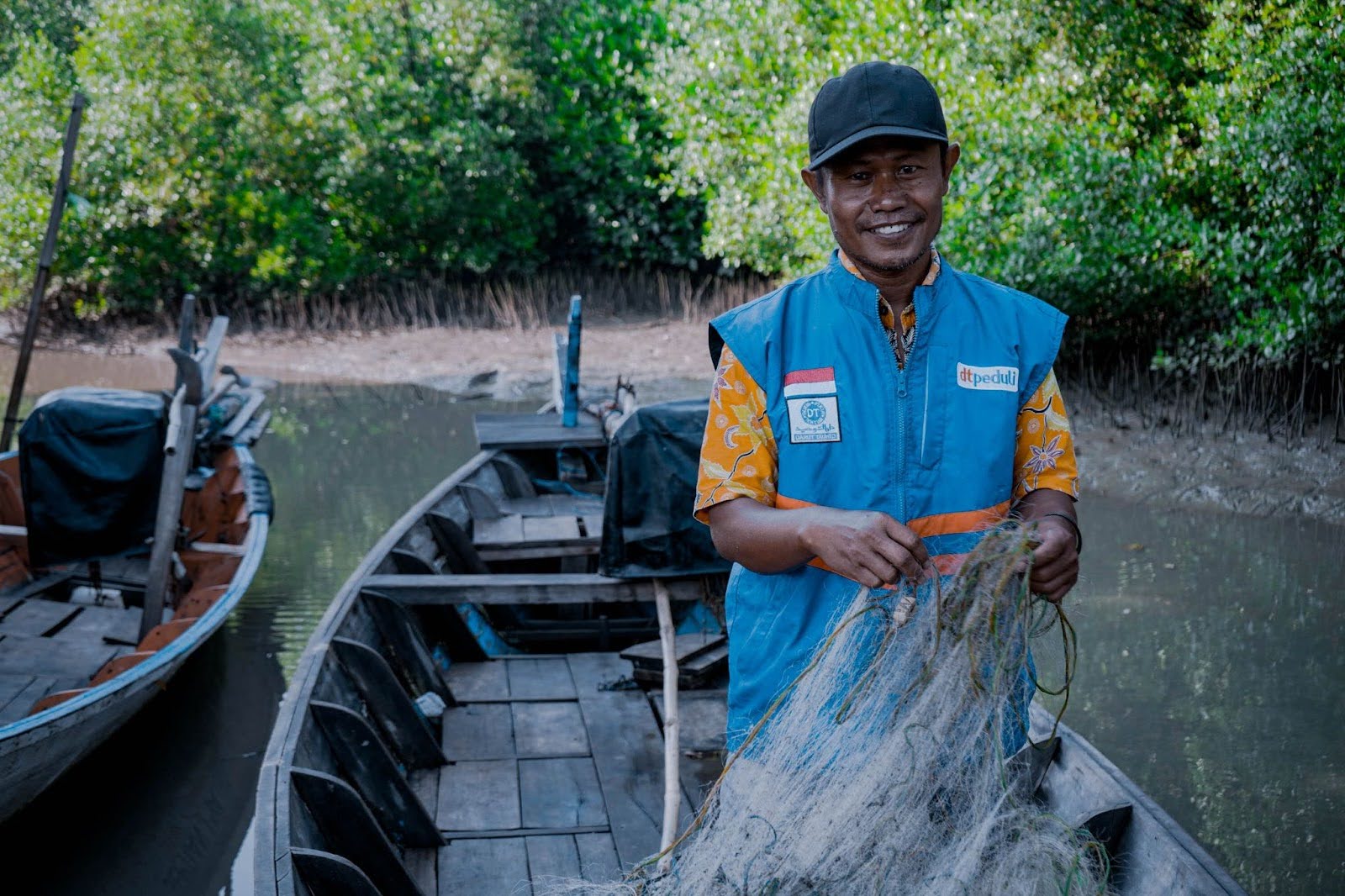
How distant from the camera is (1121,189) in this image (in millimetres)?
10219

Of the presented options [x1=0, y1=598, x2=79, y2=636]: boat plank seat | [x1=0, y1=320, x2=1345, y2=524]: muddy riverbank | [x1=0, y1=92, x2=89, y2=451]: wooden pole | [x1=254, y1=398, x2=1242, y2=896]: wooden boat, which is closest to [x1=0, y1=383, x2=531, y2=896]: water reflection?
[x1=0, y1=598, x2=79, y2=636]: boat plank seat

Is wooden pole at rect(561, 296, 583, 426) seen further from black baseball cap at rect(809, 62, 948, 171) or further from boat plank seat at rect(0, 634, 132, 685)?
black baseball cap at rect(809, 62, 948, 171)

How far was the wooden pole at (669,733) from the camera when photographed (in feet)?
11.3

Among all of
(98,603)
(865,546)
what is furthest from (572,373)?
(865,546)

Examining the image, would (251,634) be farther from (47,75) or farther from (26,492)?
(47,75)

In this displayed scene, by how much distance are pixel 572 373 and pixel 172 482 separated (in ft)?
10.1

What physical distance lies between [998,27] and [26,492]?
29.9ft

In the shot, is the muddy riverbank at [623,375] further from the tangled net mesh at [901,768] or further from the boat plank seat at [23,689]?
the tangled net mesh at [901,768]

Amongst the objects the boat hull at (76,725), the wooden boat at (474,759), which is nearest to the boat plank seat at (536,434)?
the wooden boat at (474,759)

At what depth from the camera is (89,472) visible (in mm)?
6363

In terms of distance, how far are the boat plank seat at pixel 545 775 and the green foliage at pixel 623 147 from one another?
21.6 feet

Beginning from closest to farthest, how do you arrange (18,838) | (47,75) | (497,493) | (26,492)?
(18,838) < (26,492) < (497,493) < (47,75)

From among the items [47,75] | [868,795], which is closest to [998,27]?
[868,795]

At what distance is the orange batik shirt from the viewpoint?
189 cm
